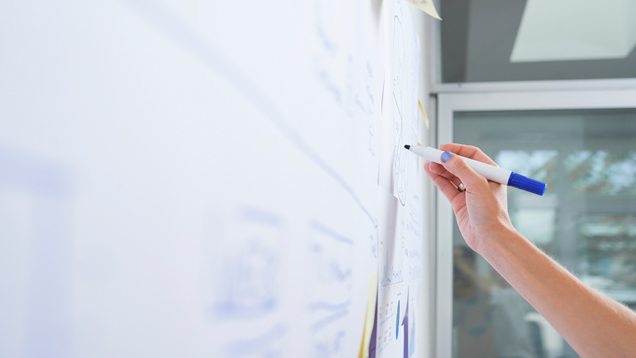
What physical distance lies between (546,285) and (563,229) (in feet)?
3.43

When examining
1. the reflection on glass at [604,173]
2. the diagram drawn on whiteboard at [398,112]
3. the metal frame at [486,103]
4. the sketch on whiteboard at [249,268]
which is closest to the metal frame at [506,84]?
the metal frame at [486,103]

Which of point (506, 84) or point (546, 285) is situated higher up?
point (506, 84)

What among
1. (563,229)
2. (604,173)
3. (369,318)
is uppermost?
(604,173)

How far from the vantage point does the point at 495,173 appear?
1.46 ft

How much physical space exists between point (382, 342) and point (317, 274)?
0.68 feet

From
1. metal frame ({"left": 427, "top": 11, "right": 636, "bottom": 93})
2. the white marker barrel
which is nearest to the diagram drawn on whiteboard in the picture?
the white marker barrel

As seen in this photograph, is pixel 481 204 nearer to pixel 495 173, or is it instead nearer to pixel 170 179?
pixel 495 173

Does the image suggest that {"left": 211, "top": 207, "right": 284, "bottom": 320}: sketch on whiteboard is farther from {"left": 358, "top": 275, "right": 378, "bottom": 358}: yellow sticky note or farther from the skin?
the skin

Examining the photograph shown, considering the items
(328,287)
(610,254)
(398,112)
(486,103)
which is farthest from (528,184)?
(610,254)

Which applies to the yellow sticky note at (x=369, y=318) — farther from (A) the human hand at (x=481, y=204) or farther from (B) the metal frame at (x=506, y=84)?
(B) the metal frame at (x=506, y=84)

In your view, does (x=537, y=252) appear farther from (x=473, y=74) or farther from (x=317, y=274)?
(x=473, y=74)

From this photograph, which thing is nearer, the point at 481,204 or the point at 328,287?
the point at 328,287

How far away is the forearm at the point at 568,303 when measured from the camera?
0.36 meters

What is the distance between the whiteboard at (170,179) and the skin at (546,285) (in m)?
0.25
